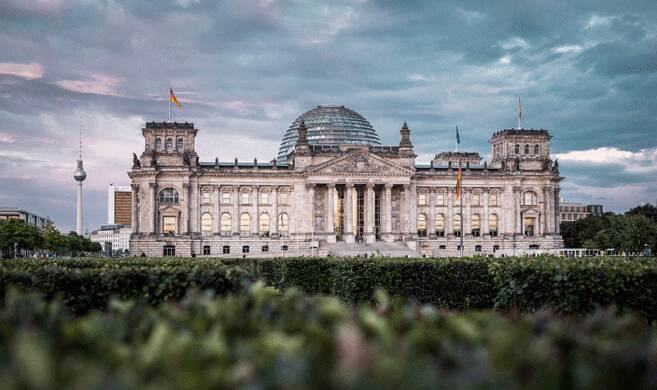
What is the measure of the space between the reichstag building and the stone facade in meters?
0.16

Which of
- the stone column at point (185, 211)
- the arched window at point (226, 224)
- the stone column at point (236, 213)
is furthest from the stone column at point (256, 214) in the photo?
the stone column at point (185, 211)

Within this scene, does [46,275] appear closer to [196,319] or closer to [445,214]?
[196,319]

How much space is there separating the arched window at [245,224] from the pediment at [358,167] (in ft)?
41.1

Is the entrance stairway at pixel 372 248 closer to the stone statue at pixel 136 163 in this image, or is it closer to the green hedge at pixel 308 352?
the stone statue at pixel 136 163

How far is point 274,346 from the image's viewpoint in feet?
17.1

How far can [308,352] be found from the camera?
4957 mm

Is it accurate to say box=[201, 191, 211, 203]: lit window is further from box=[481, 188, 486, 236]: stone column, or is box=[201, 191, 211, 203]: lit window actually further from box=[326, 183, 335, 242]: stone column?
box=[481, 188, 486, 236]: stone column

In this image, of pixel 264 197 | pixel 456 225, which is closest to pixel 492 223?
pixel 456 225

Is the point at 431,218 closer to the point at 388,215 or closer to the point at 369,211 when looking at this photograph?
the point at 388,215

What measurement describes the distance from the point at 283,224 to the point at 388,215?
55.8 feet

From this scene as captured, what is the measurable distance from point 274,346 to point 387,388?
4.56 feet

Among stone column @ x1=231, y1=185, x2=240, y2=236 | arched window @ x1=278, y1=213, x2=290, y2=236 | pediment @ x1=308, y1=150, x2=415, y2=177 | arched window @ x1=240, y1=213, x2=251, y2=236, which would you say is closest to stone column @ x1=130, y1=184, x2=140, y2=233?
stone column @ x1=231, y1=185, x2=240, y2=236

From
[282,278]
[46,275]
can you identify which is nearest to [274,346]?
[46,275]

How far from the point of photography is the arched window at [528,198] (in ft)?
362
